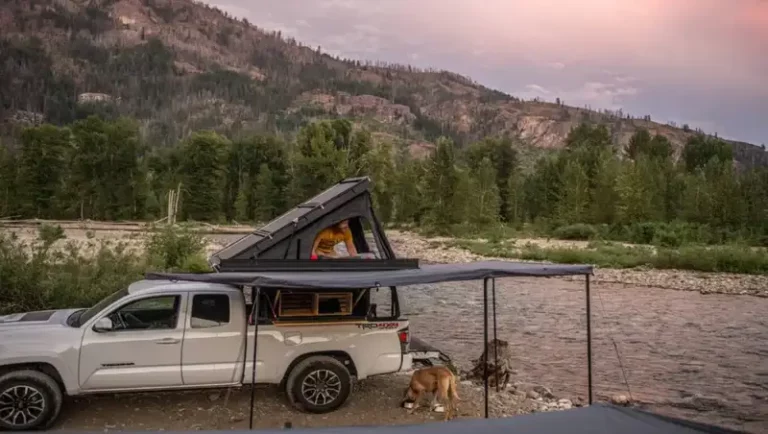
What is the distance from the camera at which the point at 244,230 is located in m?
65.9

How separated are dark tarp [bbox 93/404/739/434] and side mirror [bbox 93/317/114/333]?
414 cm

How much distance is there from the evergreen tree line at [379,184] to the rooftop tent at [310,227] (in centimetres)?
4458

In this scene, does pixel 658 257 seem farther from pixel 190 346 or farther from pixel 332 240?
pixel 190 346

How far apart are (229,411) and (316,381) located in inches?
54.5

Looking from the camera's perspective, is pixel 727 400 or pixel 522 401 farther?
pixel 727 400

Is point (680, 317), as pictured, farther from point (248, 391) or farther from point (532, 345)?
point (248, 391)

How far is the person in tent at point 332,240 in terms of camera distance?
10.4m

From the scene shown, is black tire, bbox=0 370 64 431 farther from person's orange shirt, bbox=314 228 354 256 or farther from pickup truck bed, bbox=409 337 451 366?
pickup truck bed, bbox=409 337 451 366

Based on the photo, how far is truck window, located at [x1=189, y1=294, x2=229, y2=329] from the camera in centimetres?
902

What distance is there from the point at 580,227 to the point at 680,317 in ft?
116

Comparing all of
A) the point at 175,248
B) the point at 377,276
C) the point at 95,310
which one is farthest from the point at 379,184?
the point at 377,276

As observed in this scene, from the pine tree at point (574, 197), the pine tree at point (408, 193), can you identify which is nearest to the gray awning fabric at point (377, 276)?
the pine tree at point (574, 197)

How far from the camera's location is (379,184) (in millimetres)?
67062

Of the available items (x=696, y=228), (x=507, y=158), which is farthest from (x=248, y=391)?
(x=507, y=158)
